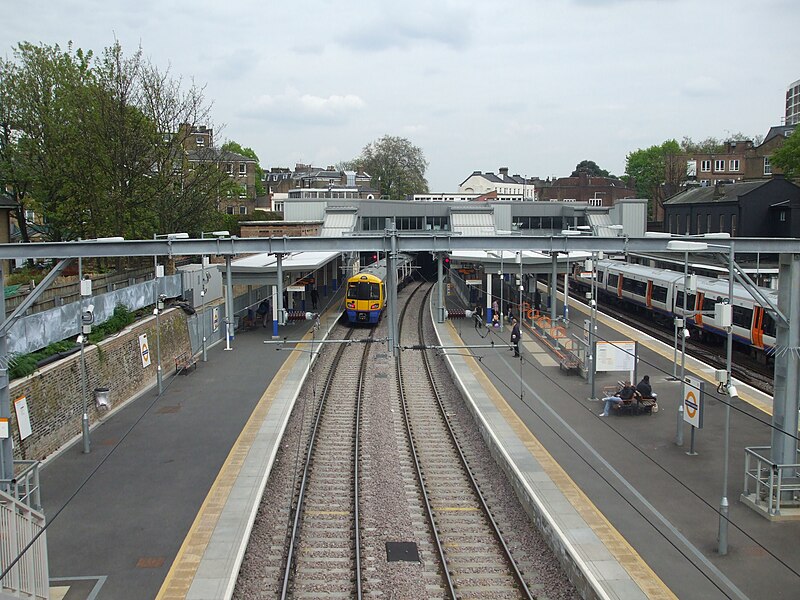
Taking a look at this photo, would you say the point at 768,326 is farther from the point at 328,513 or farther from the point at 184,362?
the point at 184,362

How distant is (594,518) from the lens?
12.3m

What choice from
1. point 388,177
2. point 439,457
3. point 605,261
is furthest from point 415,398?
point 388,177

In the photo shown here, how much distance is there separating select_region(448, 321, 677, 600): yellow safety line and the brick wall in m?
10.4

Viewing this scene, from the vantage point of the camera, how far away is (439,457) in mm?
17609

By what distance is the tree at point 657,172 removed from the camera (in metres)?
78.2

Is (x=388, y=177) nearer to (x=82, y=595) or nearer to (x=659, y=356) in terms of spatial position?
(x=659, y=356)

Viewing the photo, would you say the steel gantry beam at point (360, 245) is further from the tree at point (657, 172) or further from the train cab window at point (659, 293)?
the tree at point (657, 172)

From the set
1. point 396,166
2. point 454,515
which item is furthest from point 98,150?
point 396,166

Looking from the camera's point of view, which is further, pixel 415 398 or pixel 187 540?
pixel 415 398

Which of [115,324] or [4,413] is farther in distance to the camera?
[115,324]

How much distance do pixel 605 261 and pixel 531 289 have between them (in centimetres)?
1003

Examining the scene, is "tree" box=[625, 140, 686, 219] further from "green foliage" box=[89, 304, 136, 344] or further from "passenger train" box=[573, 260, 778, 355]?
"green foliage" box=[89, 304, 136, 344]

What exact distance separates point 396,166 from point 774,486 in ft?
278

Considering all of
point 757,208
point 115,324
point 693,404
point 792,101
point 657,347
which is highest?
point 792,101
